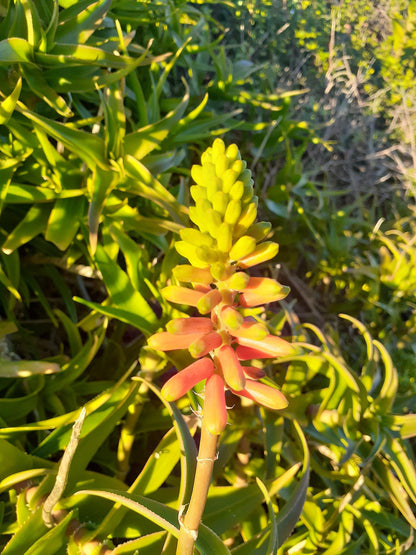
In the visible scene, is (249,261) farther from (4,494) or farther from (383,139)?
Answer: (383,139)

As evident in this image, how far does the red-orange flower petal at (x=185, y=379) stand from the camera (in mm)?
408

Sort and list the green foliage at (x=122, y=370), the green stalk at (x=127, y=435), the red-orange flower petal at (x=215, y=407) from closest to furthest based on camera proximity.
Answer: the red-orange flower petal at (x=215, y=407) < the green foliage at (x=122, y=370) < the green stalk at (x=127, y=435)

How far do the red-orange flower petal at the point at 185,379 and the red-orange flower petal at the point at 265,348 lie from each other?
1.6 inches

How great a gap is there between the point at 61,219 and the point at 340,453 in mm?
639

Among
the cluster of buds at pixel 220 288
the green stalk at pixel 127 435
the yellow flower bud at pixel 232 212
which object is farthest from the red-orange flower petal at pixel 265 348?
the green stalk at pixel 127 435

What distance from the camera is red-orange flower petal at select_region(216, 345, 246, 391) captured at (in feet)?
1.32

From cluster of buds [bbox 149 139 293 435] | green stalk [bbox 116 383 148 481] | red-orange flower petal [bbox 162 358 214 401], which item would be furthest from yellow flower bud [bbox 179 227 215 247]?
green stalk [bbox 116 383 148 481]

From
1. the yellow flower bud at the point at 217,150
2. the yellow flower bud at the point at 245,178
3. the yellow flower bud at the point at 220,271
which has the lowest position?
the yellow flower bud at the point at 220,271

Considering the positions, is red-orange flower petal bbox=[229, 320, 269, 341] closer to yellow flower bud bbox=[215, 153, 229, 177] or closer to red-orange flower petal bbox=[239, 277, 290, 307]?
red-orange flower petal bbox=[239, 277, 290, 307]

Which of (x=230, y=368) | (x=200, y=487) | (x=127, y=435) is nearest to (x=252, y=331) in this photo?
(x=230, y=368)

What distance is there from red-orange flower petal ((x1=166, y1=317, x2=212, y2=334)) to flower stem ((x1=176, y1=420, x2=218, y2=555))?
81mm

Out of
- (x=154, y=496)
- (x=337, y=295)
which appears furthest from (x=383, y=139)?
(x=154, y=496)

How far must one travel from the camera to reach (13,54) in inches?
29.9

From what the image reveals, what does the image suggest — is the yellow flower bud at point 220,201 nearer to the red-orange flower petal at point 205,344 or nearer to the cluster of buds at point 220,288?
the cluster of buds at point 220,288
